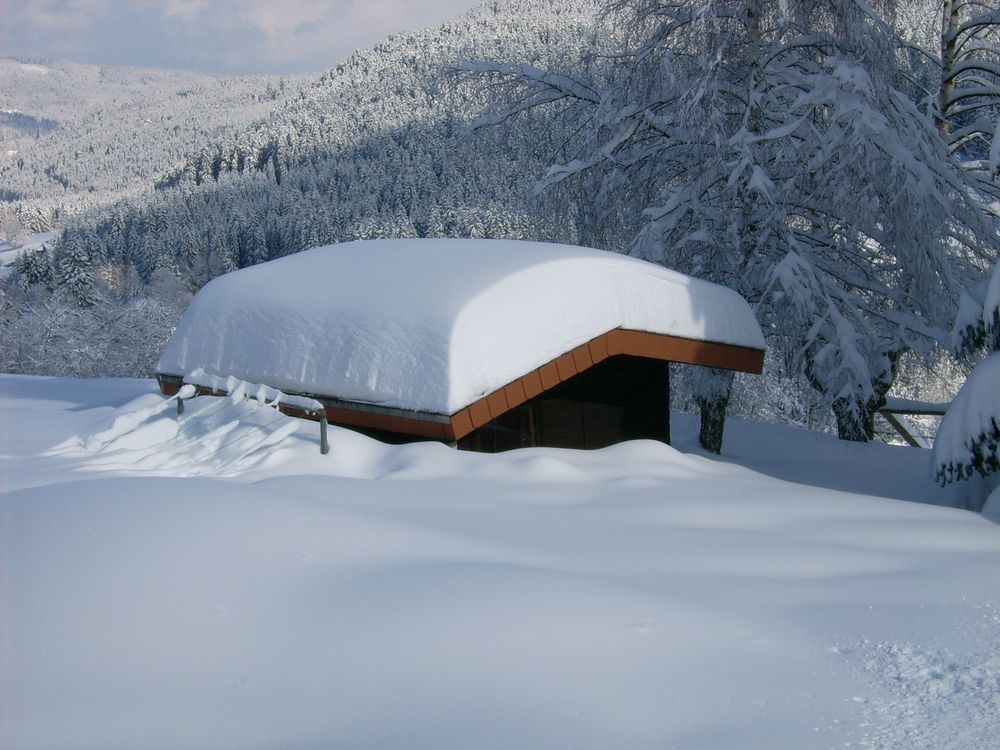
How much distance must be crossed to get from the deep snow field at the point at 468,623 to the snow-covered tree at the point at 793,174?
5.04 meters

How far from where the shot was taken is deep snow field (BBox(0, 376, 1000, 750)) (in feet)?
8.66

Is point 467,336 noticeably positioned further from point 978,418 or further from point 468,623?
point 978,418

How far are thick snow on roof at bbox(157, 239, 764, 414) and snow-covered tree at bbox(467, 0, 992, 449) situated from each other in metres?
1.13

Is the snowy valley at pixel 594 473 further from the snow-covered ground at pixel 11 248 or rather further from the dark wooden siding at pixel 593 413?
the snow-covered ground at pixel 11 248

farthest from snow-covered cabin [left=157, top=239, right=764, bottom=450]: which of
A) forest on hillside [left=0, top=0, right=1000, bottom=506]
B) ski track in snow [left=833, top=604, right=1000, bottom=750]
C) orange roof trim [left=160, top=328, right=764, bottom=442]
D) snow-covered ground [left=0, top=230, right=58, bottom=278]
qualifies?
snow-covered ground [left=0, top=230, right=58, bottom=278]

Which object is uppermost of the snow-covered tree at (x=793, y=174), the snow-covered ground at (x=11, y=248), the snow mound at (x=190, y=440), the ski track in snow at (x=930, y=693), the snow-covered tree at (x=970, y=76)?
the snow-covered ground at (x=11, y=248)

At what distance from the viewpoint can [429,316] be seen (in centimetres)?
752

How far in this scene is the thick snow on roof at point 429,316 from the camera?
741 cm

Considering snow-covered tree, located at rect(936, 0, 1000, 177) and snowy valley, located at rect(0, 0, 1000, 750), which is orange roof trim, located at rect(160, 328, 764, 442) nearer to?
snowy valley, located at rect(0, 0, 1000, 750)

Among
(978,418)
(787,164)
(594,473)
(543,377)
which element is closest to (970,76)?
(787,164)

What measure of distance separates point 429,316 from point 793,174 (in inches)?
229

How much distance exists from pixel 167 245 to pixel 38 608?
88.8 metres

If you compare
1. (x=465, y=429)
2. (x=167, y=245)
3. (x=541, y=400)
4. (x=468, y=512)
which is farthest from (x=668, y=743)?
(x=167, y=245)

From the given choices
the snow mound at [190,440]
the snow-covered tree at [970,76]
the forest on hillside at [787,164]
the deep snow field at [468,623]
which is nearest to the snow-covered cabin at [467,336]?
the snow mound at [190,440]
